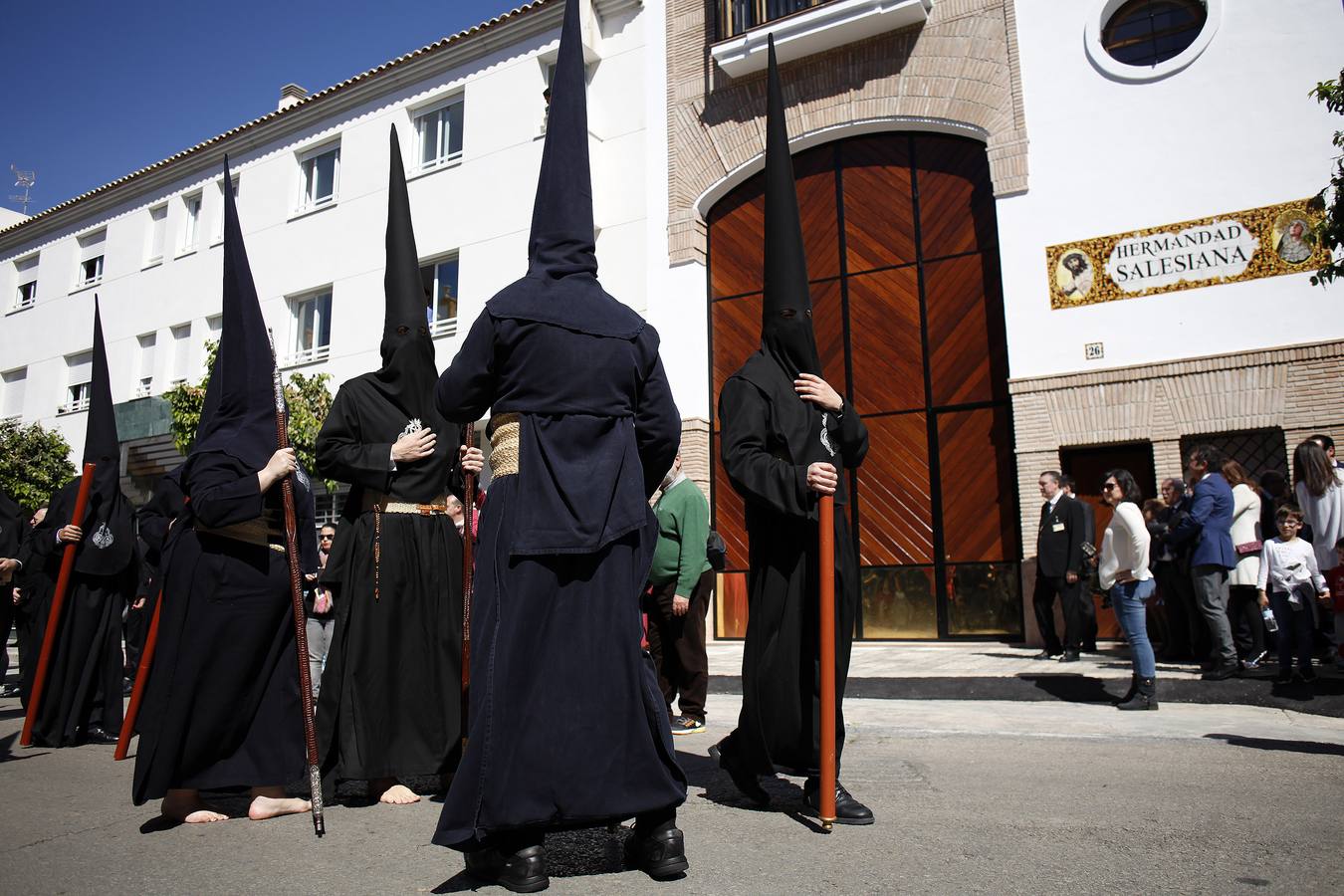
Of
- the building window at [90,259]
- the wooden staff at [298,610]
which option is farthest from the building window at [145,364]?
the wooden staff at [298,610]

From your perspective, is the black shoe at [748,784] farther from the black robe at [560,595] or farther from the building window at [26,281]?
the building window at [26,281]

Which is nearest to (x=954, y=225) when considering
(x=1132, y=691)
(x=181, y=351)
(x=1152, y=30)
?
(x=1152, y=30)

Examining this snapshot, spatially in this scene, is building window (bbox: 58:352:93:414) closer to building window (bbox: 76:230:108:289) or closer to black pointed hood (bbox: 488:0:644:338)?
building window (bbox: 76:230:108:289)

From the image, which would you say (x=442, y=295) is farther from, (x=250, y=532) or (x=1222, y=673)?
(x=1222, y=673)

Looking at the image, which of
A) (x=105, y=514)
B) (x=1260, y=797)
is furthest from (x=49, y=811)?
(x=1260, y=797)

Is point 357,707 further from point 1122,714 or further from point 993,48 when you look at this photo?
point 993,48

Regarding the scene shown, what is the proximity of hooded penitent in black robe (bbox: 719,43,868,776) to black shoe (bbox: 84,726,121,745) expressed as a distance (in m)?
5.19

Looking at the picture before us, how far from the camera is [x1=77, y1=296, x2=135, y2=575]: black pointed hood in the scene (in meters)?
6.82

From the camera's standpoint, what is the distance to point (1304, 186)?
35.6 feet

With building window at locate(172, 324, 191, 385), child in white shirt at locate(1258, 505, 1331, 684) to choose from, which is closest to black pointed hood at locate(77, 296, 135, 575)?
child in white shirt at locate(1258, 505, 1331, 684)

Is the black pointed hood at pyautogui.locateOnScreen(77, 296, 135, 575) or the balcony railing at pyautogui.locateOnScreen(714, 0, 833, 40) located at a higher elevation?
the balcony railing at pyautogui.locateOnScreen(714, 0, 833, 40)

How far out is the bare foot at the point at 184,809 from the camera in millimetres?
4137

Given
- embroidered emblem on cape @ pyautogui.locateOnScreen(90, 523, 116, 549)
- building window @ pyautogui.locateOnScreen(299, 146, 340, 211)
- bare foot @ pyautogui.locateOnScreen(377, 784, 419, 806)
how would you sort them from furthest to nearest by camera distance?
building window @ pyautogui.locateOnScreen(299, 146, 340, 211)
embroidered emblem on cape @ pyautogui.locateOnScreen(90, 523, 116, 549)
bare foot @ pyautogui.locateOnScreen(377, 784, 419, 806)

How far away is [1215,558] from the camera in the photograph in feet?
25.3
